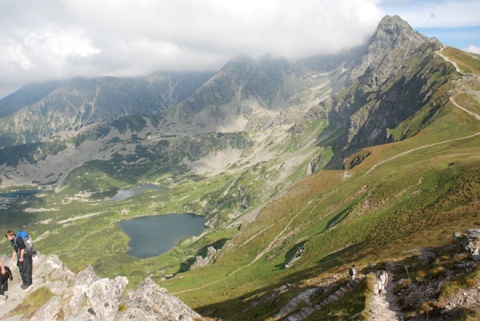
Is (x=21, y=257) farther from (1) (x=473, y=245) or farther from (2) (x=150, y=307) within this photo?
(1) (x=473, y=245)

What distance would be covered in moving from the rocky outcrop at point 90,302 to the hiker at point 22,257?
1.78 m

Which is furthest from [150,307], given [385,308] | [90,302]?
[385,308]

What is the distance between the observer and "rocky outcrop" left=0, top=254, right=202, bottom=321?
89.0 feet

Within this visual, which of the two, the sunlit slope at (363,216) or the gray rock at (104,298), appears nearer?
the gray rock at (104,298)

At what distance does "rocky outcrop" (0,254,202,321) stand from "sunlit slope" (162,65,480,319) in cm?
2050

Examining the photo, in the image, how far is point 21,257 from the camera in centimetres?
2838

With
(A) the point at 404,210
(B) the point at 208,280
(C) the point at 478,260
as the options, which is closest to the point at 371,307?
(C) the point at 478,260

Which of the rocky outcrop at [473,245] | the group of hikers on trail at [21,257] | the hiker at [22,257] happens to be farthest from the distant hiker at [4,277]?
the rocky outcrop at [473,245]

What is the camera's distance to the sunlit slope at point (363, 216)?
6694 centimetres

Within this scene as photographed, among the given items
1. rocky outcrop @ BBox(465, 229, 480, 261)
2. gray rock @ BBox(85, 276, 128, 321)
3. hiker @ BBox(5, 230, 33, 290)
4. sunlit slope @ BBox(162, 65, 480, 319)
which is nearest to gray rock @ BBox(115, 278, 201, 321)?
gray rock @ BBox(85, 276, 128, 321)

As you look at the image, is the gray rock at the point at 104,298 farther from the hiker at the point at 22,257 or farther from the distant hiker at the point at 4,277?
the distant hiker at the point at 4,277

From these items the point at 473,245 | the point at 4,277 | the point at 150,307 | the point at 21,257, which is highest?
the point at 21,257

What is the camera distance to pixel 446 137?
504ft

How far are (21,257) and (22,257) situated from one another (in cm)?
40
